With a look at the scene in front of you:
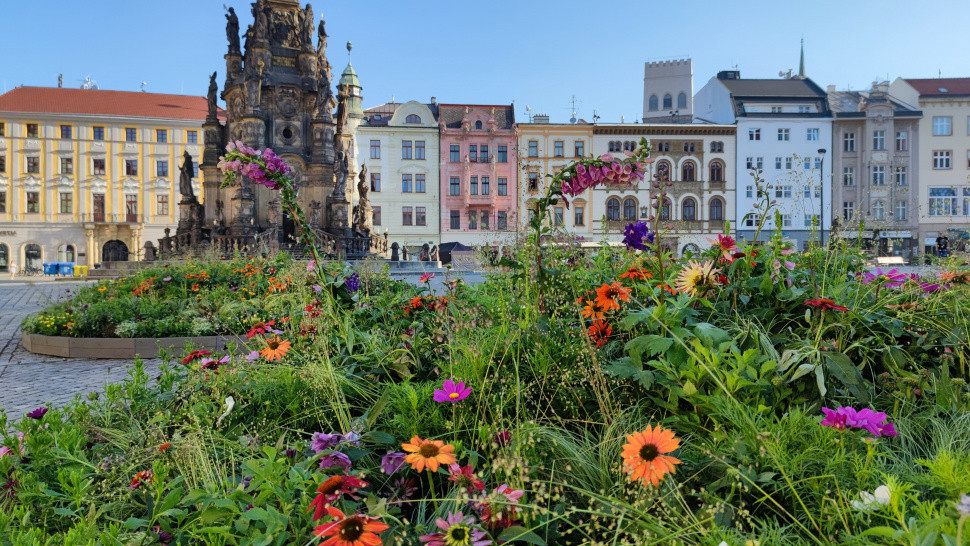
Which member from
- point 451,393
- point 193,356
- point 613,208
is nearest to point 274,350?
point 193,356

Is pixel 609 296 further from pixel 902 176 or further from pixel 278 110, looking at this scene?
pixel 902 176

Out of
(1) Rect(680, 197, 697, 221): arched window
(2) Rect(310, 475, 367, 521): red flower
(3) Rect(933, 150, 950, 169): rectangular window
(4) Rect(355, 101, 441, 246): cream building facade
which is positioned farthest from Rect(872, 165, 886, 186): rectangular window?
(2) Rect(310, 475, 367, 521): red flower

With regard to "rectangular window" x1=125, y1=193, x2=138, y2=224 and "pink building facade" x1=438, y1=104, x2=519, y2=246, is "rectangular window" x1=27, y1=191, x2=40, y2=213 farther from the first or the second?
"pink building facade" x1=438, y1=104, x2=519, y2=246

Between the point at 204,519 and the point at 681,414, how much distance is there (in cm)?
164

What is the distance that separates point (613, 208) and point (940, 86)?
29.7 metres

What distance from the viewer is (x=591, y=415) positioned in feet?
8.46

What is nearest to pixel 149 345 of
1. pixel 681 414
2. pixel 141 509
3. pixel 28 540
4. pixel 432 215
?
pixel 141 509

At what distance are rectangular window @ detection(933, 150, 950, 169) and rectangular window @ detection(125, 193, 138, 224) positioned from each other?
2595 inches

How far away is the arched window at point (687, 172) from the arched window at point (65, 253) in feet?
163

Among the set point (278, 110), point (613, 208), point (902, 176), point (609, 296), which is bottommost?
point (609, 296)

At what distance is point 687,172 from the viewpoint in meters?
51.2

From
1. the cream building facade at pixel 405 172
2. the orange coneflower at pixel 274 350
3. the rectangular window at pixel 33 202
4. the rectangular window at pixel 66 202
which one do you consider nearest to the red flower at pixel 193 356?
the orange coneflower at pixel 274 350

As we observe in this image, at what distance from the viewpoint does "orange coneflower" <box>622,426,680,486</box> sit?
5.24 feet

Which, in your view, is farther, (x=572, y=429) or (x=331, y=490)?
(x=572, y=429)
